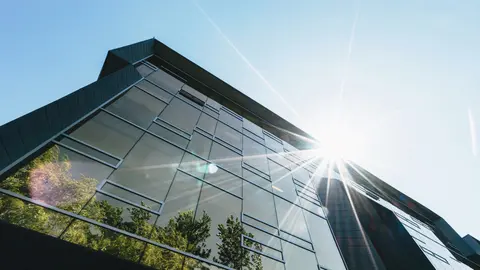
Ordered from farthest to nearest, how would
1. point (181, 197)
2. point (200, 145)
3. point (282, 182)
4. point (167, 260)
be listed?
point (282, 182), point (200, 145), point (181, 197), point (167, 260)

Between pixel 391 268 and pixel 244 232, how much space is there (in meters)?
13.0

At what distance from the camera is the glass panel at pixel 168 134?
8.34 meters

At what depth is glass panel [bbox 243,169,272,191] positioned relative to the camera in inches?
391

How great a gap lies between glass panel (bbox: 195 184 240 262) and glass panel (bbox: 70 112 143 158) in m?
2.67

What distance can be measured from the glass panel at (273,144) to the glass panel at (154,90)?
6.41 metres

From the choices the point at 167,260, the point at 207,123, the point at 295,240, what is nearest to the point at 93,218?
the point at 167,260

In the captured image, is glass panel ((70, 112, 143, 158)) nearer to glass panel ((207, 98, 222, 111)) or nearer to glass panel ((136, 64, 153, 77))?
glass panel ((136, 64, 153, 77))

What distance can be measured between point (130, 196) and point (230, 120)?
8499 millimetres

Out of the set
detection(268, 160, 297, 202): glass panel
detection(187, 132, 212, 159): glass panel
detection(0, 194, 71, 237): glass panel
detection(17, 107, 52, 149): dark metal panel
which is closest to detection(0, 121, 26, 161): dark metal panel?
detection(17, 107, 52, 149): dark metal panel

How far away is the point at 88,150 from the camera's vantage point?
597 centimetres

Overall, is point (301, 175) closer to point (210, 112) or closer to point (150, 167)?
point (210, 112)

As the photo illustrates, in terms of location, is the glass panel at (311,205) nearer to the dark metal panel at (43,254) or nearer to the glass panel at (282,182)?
the glass panel at (282,182)

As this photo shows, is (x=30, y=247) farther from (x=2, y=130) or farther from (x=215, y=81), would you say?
(x=215, y=81)

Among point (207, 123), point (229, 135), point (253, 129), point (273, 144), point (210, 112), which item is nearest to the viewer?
point (207, 123)
